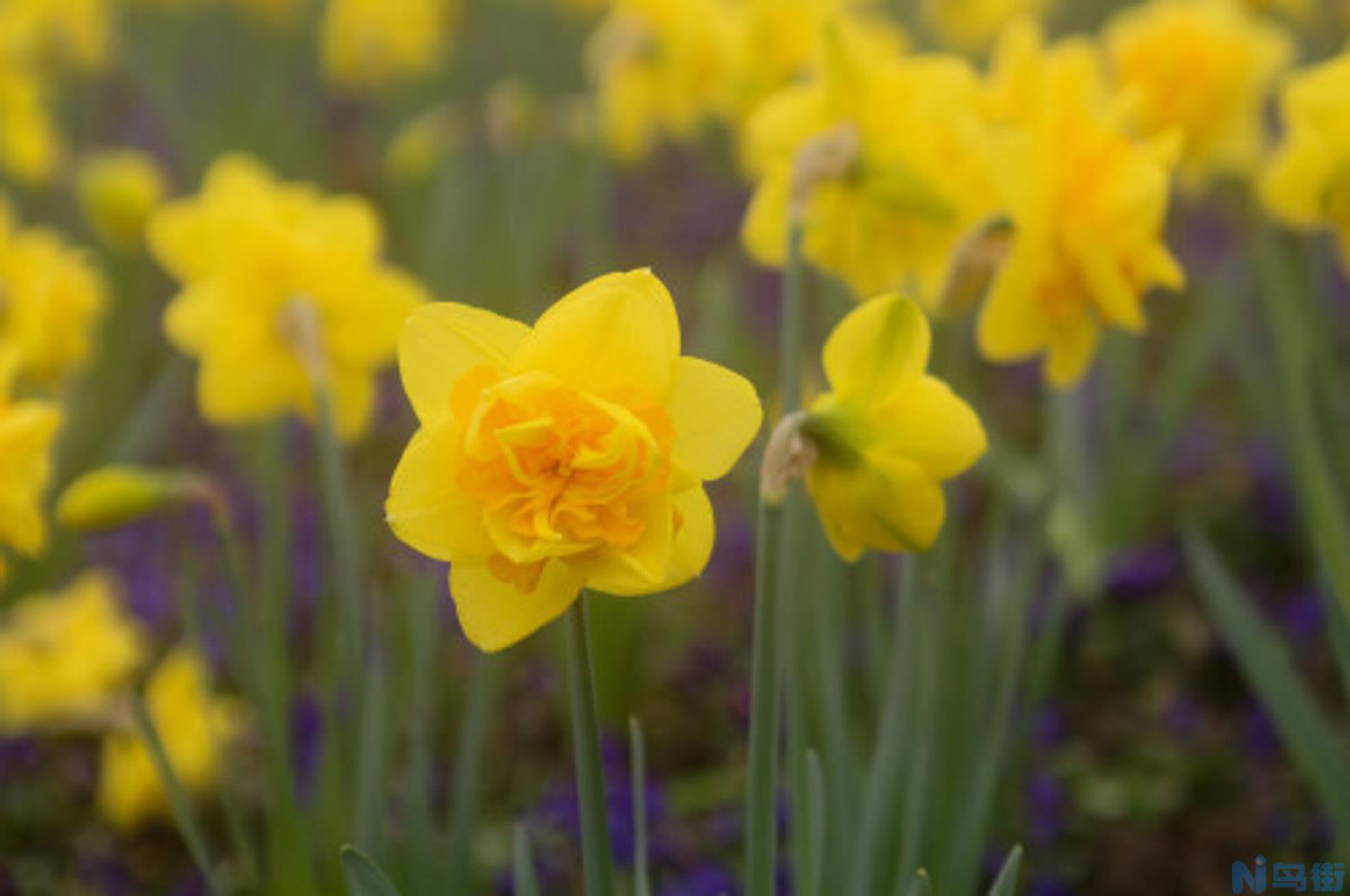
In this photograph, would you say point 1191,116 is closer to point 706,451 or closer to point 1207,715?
point 1207,715

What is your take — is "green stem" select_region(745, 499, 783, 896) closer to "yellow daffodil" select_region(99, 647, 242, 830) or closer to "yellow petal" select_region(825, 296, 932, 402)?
"yellow petal" select_region(825, 296, 932, 402)

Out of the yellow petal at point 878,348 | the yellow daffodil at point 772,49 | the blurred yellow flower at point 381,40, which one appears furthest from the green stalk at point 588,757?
the blurred yellow flower at point 381,40

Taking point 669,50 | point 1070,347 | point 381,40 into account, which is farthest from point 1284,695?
point 381,40

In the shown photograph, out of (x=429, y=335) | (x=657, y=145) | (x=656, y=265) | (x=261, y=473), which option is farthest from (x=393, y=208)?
(x=429, y=335)

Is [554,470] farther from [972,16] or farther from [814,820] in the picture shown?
[972,16]

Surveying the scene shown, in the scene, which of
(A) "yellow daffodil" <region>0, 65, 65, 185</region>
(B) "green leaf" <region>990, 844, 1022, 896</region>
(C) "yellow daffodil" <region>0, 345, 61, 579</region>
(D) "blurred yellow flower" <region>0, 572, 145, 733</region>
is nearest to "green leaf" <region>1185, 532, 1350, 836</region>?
(B) "green leaf" <region>990, 844, 1022, 896</region>

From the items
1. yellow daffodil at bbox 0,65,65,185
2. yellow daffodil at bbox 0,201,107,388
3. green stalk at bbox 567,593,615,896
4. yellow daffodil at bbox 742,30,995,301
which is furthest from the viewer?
yellow daffodil at bbox 0,65,65,185
